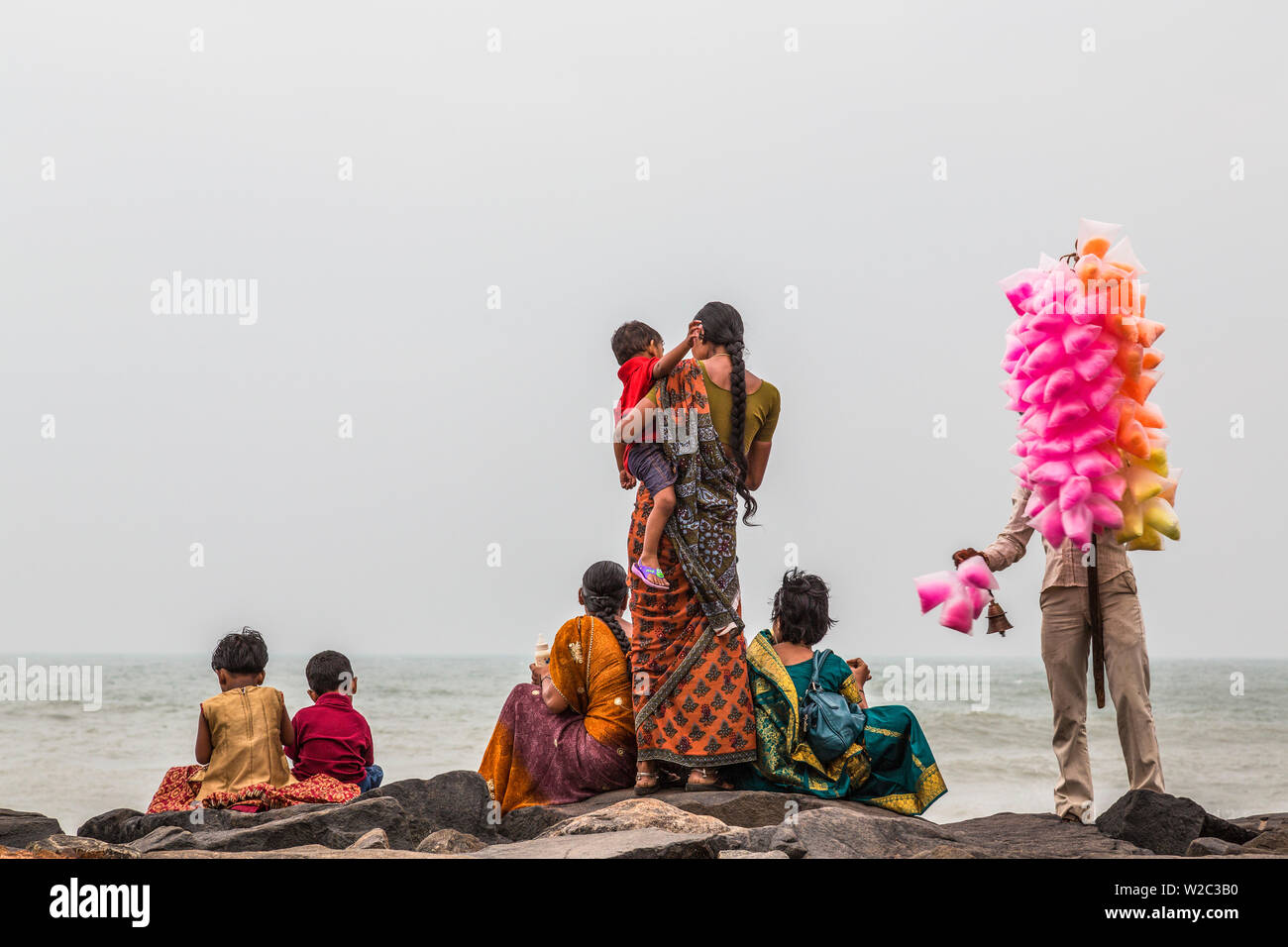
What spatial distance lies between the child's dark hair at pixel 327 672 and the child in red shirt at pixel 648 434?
1.61 meters

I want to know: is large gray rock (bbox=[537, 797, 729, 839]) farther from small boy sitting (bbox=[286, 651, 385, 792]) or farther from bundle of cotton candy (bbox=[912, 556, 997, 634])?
small boy sitting (bbox=[286, 651, 385, 792])

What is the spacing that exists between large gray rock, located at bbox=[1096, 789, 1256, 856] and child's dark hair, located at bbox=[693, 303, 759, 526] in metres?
2.04

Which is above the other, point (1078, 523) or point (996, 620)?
point (1078, 523)

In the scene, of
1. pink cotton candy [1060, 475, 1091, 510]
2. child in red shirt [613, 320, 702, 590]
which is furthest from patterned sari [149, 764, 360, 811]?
pink cotton candy [1060, 475, 1091, 510]

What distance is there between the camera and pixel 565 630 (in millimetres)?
5379

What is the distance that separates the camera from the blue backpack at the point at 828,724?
5.10 m

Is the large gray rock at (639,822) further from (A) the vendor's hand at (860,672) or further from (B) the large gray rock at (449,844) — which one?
(A) the vendor's hand at (860,672)

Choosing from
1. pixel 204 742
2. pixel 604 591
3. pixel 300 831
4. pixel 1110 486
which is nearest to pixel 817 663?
pixel 604 591

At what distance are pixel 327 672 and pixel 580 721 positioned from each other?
4.08 feet

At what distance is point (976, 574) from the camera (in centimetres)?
485

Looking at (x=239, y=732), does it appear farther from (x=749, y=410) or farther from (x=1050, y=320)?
(x=1050, y=320)
